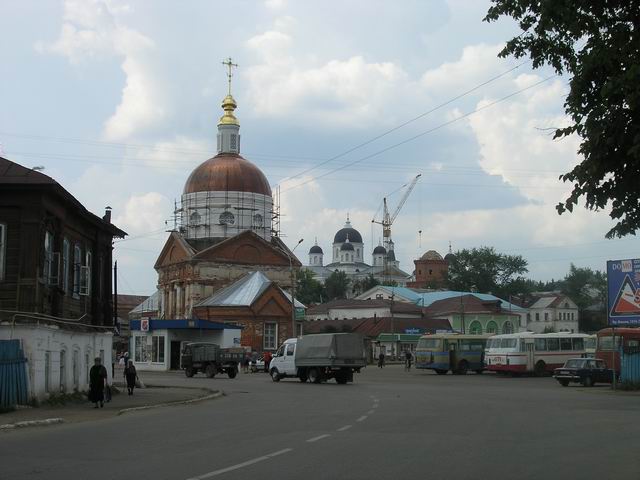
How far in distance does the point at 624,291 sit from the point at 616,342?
7555 millimetres

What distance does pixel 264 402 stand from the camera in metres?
27.5

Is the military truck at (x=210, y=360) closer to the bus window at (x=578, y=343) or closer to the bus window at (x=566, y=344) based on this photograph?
the bus window at (x=566, y=344)

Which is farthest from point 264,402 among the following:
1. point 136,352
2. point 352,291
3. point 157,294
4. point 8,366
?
point 352,291

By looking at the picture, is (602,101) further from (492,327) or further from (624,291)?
(492,327)

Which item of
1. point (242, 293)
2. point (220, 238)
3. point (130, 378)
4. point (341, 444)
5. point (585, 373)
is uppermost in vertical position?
point (220, 238)

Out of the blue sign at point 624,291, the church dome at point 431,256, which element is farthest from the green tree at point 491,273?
the blue sign at point 624,291

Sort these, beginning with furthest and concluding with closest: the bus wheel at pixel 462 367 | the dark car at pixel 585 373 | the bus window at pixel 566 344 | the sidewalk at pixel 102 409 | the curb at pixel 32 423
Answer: the bus wheel at pixel 462 367
the bus window at pixel 566 344
the dark car at pixel 585 373
the sidewalk at pixel 102 409
the curb at pixel 32 423

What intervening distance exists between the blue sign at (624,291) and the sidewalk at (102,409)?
1692 cm

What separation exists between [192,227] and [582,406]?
65199mm

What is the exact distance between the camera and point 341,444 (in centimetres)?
1452

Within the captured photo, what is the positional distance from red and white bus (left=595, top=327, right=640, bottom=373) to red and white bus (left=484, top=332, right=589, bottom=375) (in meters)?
7.38

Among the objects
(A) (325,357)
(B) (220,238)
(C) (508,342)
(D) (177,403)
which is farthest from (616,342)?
(B) (220,238)

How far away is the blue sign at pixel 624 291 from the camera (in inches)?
1396

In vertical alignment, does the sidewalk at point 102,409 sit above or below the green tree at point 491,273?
below
